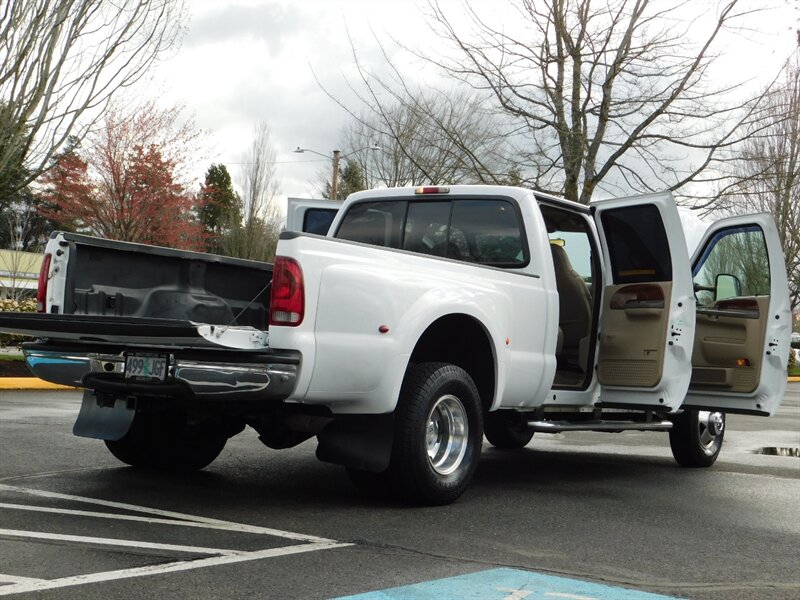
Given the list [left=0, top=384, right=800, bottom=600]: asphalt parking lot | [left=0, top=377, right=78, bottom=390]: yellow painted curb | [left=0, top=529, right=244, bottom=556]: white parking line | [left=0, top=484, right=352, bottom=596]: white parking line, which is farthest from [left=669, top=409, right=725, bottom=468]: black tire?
[left=0, top=377, right=78, bottom=390]: yellow painted curb

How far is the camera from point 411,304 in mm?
6016

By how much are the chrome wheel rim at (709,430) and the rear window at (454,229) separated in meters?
2.99

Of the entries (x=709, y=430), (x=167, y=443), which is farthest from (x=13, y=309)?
(x=709, y=430)

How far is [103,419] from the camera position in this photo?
6414 mm

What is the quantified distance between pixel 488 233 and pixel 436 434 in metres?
1.78

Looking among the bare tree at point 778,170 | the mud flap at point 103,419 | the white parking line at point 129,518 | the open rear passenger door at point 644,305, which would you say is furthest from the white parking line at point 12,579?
the bare tree at point 778,170

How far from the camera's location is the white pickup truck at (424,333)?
5.52 metres

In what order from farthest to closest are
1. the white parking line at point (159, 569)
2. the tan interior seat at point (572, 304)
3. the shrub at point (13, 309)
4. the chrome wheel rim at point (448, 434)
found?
the shrub at point (13, 309)
the tan interior seat at point (572, 304)
the chrome wheel rim at point (448, 434)
the white parking line at point (159, 569)

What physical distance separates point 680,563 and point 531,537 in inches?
33.3

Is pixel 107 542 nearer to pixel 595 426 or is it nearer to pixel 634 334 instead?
pixel 595 426

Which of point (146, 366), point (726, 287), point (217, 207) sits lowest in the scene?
point (146, 366)

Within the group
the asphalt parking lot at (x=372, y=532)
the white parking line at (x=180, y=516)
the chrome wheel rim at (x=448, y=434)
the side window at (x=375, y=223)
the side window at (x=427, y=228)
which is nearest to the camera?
the asphalt parking lot at (x=372, y=532)

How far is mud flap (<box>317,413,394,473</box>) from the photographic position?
5.94 metres

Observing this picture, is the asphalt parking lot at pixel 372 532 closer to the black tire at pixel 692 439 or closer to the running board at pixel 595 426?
the black tire at pixel 692 439
